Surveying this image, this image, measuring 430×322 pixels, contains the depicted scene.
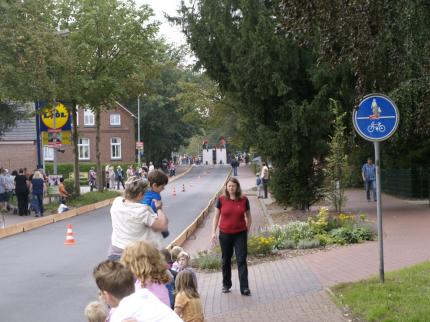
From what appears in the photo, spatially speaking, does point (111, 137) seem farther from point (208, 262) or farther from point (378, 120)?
point (378, 120)

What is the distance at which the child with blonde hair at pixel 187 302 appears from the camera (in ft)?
18.6

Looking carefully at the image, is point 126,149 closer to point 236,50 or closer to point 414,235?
point 236,50

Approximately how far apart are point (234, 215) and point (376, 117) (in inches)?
94.0

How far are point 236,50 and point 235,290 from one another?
12576 millimetres

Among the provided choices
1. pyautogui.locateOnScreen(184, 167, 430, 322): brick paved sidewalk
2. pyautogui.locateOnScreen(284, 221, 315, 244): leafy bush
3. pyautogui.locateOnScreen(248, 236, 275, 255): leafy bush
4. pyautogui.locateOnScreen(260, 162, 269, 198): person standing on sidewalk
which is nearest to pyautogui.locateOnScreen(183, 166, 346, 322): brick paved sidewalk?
pyautogui.locateOnScreen(184, 167, 430, 322): brick paved sidewalk

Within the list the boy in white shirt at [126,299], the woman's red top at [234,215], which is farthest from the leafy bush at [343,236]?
the boy in white shirt at [126,299]

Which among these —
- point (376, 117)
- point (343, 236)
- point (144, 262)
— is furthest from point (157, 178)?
point (343, 236)

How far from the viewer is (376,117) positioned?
9.17 meters

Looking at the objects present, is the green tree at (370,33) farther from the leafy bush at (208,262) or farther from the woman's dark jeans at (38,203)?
the woman's dark jeans at (38,203)

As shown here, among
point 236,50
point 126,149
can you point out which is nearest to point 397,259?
point 236,50

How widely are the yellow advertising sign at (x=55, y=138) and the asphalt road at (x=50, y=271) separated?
7410 mm

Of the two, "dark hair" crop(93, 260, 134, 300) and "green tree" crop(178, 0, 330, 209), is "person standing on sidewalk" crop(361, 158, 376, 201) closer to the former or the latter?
"green tree" crop(178, 0, 330, 209)

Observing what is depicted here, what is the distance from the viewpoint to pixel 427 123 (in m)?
8.19

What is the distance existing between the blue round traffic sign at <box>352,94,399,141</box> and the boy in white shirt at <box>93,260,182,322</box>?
605cm
